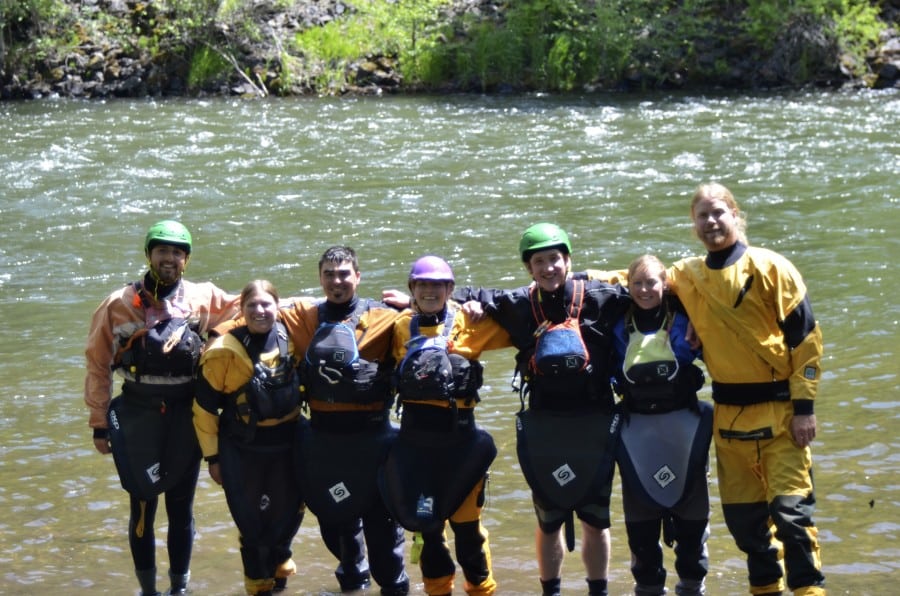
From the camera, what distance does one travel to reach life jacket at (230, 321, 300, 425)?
5336 mm

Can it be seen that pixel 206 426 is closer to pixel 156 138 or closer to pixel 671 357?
pixel 671 357

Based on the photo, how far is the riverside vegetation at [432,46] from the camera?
20984 mm

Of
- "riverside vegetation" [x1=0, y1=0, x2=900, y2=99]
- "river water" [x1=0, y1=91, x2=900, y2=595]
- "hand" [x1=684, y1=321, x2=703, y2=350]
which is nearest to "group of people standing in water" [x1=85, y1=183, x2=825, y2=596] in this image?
"hand" [x1=684, y1=321, x2=703, y2=350]

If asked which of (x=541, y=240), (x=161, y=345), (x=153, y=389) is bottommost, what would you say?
(x=153, y=389)

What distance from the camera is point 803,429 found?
4859 millimetres

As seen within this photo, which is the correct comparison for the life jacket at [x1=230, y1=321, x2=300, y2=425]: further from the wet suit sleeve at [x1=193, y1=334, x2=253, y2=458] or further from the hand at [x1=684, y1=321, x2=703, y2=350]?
the hand at [x1=684, y1=321, x2=703, y2=350]

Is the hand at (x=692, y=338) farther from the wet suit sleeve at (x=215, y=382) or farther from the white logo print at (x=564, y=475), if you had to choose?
the wet suit sleeve at (x=215, y=382)

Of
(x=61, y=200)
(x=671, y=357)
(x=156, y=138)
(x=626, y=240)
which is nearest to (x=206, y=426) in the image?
(x=671, y=357)

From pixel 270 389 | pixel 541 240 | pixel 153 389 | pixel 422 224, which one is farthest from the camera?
pixel 422 224

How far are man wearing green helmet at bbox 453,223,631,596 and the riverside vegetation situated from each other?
648 inches

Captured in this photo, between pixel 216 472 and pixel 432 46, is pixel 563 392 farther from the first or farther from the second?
pixel 432 46

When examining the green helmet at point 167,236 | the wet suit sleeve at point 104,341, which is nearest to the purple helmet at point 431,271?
the green helmet at point 167,236

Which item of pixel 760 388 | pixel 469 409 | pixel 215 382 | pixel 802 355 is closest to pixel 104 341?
pixel 215 382

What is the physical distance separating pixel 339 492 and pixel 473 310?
993 mm
